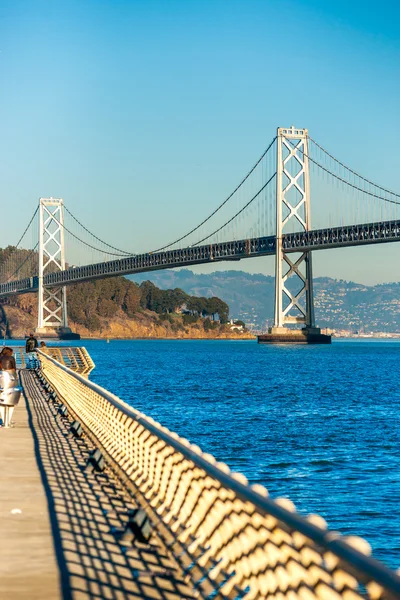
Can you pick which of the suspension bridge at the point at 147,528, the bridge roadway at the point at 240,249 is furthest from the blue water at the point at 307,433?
the bridge roadway at the point at 240,249

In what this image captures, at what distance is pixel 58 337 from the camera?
137 metres

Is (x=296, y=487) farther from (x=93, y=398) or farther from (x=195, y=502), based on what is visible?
(x=195, y=502)

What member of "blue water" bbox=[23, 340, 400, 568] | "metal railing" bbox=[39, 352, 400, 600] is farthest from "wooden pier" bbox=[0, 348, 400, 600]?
"blue water" bbox=[23, 340, 400, 568]

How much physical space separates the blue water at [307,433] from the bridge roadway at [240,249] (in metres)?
41.5

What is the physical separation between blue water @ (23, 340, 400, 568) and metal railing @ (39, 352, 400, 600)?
4531 millimetres

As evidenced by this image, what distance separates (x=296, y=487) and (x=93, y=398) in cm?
530

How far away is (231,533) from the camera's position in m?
5.25

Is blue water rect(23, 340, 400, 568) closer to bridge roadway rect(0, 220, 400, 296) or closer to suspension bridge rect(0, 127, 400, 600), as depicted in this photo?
suspension bridge rect(0, 127, 400, 600)

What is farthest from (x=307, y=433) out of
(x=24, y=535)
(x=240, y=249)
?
(x=240, y=249)

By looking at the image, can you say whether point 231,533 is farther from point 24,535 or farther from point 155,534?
point 24,535

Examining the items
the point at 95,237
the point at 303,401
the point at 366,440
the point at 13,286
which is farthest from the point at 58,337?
the point at 366,440

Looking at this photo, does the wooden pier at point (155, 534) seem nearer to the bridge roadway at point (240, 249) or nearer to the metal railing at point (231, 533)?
the metal railing at point (231, 533)

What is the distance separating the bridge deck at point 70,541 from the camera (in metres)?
5.80

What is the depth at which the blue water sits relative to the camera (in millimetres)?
15344
